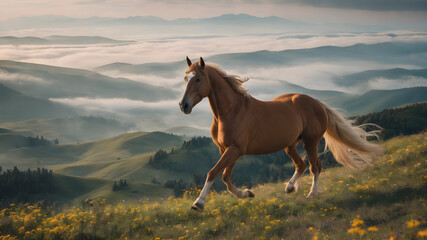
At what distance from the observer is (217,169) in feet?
32.5

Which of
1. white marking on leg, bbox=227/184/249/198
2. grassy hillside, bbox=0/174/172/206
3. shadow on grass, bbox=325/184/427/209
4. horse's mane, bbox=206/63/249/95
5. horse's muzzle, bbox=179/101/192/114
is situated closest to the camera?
horse's muzzle, bbox=179/101/192/114

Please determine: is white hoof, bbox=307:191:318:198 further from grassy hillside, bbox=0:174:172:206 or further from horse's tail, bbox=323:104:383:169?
grassy hillside, bbox=0:174:172:206

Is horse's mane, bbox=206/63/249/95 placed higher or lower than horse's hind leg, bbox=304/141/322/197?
higher

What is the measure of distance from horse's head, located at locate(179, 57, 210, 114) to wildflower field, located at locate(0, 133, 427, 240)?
10.2 ft

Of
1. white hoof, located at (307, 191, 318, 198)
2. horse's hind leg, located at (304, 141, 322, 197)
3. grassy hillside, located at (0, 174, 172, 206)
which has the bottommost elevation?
grassy hillside, located at (0, 174, 172, 206)

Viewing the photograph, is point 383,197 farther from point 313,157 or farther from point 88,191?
point 88,191

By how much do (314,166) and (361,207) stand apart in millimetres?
2853

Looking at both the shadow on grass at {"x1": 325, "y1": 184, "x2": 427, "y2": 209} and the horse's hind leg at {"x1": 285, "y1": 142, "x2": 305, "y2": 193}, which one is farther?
the horse's hind leg at {"x1": 285, "y1": 142, "x2": 305, "y2": 193}

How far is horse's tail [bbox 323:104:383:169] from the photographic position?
13.1 m

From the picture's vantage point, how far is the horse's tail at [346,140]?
13.1 m

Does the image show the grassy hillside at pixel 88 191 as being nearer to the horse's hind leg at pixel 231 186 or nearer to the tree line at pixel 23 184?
the tree line at pixel 23 184

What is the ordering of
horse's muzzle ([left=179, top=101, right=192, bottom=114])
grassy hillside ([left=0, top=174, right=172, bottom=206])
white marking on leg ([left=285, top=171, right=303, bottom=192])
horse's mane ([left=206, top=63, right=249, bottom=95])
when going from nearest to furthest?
1. horse's muzzle ([left=179, top=101, right=192, bottom=114])
2. horse's mane ([left=206, top=63, right=249, bottom=95])
3. white marking on leg ([left=285, top=171, right=303, bottom=192])
4. grassy hillside ([left=0, top=174, right=172, bottom=206])

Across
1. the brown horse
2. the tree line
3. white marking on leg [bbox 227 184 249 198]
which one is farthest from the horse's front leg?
the tree line

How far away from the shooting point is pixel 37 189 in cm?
15262
